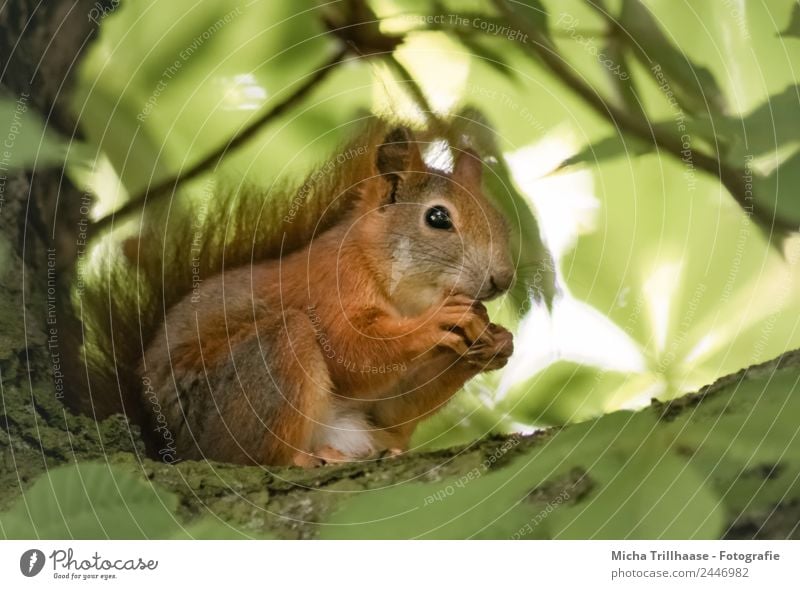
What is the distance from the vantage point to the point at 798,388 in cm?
115

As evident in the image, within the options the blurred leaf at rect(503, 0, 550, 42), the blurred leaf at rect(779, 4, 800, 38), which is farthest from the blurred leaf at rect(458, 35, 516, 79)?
the blurred leaf at rect(779, 4, 800, 38)

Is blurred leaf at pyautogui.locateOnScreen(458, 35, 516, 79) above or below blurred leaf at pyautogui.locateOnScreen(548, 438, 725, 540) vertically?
above

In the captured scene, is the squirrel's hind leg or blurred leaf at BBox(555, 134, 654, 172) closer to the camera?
the squirrel's hind leg

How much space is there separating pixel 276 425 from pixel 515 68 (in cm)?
66

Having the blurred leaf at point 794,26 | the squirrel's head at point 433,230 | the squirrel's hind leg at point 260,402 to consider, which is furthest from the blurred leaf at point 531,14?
the squirrel's hind leg at point 260,402

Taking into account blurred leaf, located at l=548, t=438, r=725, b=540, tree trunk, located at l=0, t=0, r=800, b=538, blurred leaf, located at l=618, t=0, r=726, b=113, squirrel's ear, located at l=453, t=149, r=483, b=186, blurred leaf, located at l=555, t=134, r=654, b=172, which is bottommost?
blurred leaf, located at l=548, t=438, r=725, b=540

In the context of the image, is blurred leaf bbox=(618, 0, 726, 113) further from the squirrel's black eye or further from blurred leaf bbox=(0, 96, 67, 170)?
blurred leaf bbox=(0, 96, 67, 170)

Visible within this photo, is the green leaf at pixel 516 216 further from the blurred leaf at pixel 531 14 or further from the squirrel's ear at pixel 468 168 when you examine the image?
the blurred leaf at pixel 531 14

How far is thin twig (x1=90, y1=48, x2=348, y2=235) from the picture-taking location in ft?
3.79

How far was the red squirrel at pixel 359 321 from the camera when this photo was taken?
1106mm

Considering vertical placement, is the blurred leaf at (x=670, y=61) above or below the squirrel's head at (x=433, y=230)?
above

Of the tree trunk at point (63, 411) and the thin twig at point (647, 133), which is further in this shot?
the thin twig at point (647, 133)

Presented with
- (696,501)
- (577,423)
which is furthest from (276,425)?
(696,501)

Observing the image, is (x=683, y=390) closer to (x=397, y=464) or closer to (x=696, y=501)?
(x=696, y=501)
